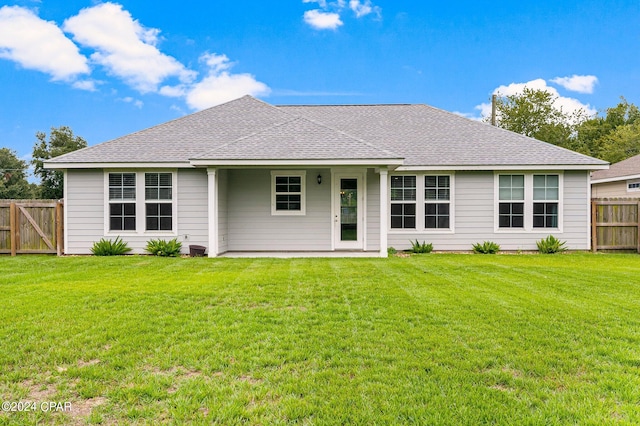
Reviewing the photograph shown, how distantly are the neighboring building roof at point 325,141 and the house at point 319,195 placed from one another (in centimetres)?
6

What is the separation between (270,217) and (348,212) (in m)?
2.34

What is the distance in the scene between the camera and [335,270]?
8039mm

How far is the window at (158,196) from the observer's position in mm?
10984

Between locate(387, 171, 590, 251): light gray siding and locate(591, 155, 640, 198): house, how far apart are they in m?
8.78

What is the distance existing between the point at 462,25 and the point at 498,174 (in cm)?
1047

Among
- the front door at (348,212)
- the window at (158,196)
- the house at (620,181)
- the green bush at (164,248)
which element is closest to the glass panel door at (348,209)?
the front door at (348,212)

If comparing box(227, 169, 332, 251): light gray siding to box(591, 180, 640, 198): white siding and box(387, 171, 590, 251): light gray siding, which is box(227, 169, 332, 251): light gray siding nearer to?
box(387, 171, 590, 251): light gray siding

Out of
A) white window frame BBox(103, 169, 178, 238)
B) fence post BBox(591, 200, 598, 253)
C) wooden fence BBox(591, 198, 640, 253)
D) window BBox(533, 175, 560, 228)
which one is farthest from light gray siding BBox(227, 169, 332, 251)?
wooden fence BBox(591, 198, 640, 253)

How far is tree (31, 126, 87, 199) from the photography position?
3650cm

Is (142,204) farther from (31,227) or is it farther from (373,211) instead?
(373,211)

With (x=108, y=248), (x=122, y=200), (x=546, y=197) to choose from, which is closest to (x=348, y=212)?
(x=546, y=197)

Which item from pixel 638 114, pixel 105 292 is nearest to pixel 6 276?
pixel 105 292

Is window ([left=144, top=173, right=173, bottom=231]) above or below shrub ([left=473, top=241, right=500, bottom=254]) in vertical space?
above

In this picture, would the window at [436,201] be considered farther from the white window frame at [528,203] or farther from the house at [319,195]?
the white window frame at [528,203]
